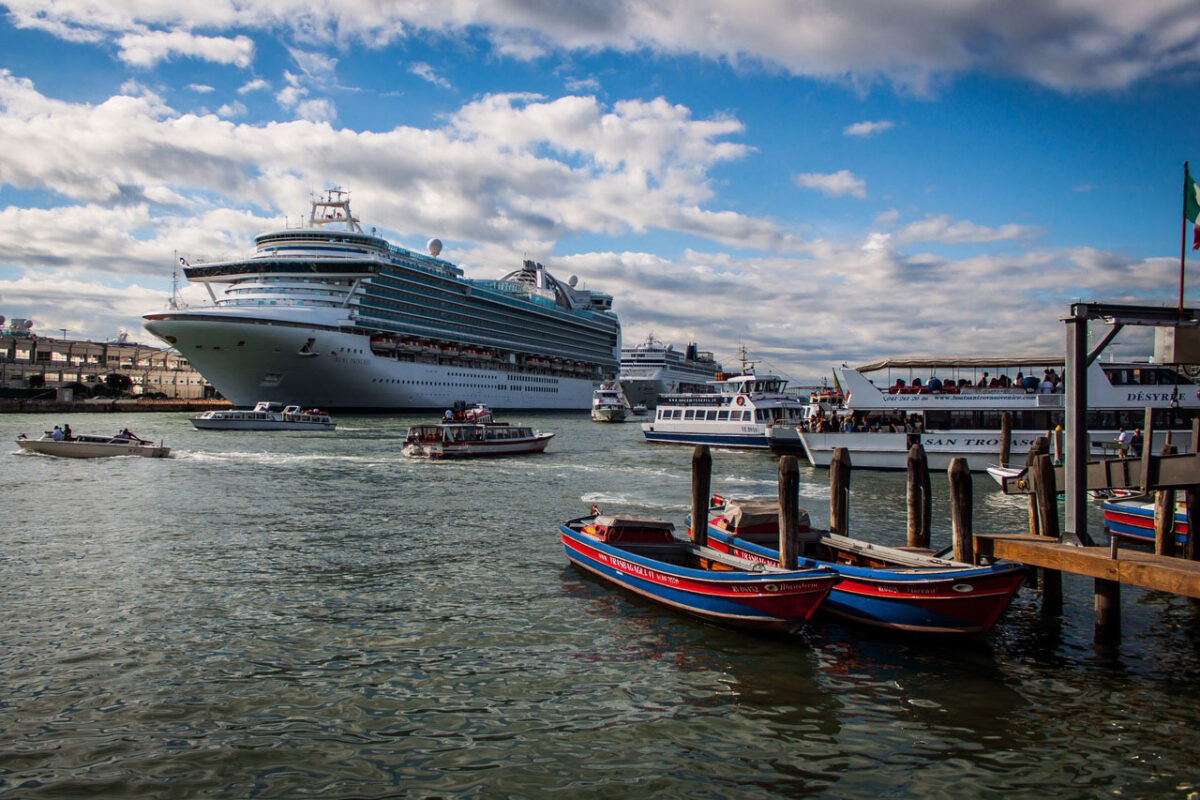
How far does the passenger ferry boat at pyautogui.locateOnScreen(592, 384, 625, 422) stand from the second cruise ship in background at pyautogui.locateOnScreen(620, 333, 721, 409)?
75.3ft

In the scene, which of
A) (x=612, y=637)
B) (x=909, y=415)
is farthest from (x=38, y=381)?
(x=612, y=637)

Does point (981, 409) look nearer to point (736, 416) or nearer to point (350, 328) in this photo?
point (736, 416)

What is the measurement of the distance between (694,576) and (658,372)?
358 feet

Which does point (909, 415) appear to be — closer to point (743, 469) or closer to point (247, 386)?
point (743, 469)

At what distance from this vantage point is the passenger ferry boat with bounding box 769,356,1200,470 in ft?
107

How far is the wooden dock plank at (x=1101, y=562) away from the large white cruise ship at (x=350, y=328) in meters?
63.0

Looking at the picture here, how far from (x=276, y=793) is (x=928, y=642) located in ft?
28.1

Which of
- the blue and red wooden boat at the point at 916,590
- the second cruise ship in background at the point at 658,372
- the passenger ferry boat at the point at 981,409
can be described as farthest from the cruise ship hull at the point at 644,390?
the blue and red wooden boat at the point at 916,590

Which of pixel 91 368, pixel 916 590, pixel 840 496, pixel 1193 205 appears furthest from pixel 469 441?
pixel 91 368

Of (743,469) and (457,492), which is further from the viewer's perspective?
(743,469)

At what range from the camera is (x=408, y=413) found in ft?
270

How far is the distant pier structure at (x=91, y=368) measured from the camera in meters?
111

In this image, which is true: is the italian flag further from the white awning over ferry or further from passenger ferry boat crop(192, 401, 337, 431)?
passenger ferry boat crop(192, 401, 337, 431)

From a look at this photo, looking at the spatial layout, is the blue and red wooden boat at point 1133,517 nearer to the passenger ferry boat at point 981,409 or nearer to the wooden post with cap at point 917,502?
the wooden post with cap at point 917,502
